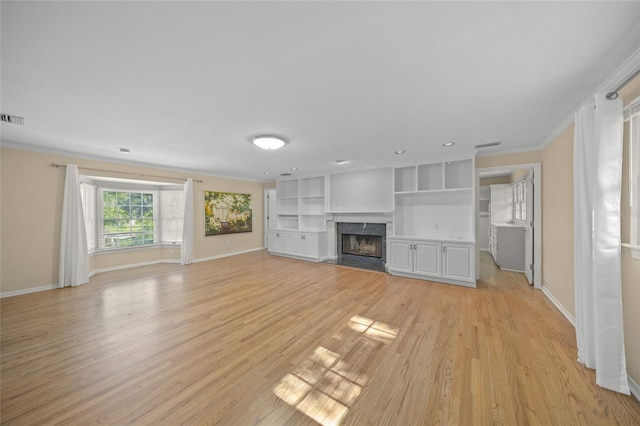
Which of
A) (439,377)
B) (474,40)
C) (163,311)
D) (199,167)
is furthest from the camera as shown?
(199,167)

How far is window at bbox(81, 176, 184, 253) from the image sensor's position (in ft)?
17.1

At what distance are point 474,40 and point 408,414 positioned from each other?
2.53 metres

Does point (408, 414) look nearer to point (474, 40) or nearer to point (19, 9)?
point (474, 40)

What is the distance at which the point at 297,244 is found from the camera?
6.91m

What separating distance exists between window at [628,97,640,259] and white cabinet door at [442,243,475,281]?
2542mm

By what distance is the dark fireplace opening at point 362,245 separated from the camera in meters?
6.12

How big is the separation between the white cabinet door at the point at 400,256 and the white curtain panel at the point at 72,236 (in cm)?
621

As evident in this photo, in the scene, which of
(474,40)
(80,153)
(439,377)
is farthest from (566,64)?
(80,153)

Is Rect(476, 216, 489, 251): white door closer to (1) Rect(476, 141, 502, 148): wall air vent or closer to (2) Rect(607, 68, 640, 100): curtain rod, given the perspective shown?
(1) Rect(476, 141, 502, 148): wall air vent

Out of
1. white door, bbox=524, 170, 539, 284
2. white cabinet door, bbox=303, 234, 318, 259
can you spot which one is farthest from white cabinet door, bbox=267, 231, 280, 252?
white door, bbox=524, 170, 539, 284

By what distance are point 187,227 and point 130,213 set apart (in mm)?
1387

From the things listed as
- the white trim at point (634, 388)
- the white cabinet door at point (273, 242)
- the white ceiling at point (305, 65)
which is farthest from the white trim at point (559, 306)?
the white cabinet door at point (273, 242)

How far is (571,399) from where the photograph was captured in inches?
65.4

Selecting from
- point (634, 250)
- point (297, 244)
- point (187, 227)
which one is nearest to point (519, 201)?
point (634, 250)
